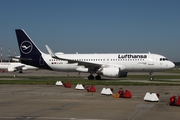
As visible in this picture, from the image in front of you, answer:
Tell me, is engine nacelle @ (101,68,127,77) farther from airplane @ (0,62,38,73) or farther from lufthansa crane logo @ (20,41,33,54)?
airplane @ (0,62,38,73)

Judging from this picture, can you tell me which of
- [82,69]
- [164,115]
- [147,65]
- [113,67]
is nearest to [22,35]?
[82,69]

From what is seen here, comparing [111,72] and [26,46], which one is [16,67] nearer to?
[26,46]

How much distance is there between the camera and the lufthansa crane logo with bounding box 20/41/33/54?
39.5 meters

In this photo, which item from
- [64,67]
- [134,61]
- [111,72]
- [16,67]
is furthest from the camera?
[16,67]

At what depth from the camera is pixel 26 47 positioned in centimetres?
3950

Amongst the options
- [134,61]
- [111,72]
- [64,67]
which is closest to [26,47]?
[64,67]

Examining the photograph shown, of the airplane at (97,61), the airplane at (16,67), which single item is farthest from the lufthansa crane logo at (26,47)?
the airplane at (16,67)

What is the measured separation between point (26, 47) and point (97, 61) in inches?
395

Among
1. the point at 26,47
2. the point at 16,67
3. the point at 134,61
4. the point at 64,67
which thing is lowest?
the point at 16,67

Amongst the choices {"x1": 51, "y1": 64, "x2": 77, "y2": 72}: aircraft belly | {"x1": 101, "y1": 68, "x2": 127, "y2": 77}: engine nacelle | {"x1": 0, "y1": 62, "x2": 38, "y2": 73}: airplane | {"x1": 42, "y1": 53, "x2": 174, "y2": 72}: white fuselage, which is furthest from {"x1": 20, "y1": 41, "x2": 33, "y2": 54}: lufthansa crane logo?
{"x1": 0, "y1": 62, "x2": 38, "y2": 73}: airplane

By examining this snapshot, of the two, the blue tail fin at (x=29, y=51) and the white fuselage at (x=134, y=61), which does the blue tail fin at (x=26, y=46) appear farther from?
the white fuselage at (x=134, y=61)

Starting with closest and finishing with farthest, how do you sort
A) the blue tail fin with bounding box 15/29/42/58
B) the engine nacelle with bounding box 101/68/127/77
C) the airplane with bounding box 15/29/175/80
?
1. the engine nacelle with bounding box 101/68/127/77
2. the airplane with bounding box 15/29/175/80
3. the blue tail fin with bounding box 15/29/42/58

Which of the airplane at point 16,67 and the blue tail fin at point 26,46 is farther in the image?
the airplane at point 16,67

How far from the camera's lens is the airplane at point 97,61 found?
36125 millimetres
